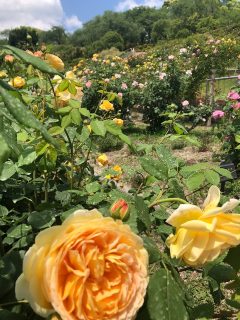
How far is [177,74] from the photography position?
7754 millimetres

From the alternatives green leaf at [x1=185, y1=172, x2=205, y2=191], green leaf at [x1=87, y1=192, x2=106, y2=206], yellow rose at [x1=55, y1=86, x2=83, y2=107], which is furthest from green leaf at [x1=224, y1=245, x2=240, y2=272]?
yellow rose at [x1=55, y1=86, x2=83, y2=107]

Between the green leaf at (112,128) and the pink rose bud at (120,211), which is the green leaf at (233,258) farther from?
the green leaf at (112,128)

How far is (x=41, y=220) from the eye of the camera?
2.34 feet

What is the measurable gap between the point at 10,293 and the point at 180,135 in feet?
2.53

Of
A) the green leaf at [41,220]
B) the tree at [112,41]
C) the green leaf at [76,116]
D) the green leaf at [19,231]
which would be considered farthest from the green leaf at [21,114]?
the tree at [112,41]

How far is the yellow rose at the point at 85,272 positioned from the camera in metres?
0.41

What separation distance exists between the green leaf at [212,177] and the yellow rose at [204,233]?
0.35 meters

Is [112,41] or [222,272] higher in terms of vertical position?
[112,41]

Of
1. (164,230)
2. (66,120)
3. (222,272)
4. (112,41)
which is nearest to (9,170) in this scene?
(66,120)

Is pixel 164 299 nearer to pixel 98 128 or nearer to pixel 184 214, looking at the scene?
pixel 184 214

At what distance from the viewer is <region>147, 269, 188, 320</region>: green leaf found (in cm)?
47

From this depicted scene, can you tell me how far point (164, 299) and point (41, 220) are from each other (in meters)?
0.29

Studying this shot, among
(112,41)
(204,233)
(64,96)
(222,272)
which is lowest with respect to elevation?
(222,272)

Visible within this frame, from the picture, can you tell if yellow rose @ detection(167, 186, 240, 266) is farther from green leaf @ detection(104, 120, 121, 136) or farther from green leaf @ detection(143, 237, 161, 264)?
green leaf @ detection(104, 120, 121, 136)
